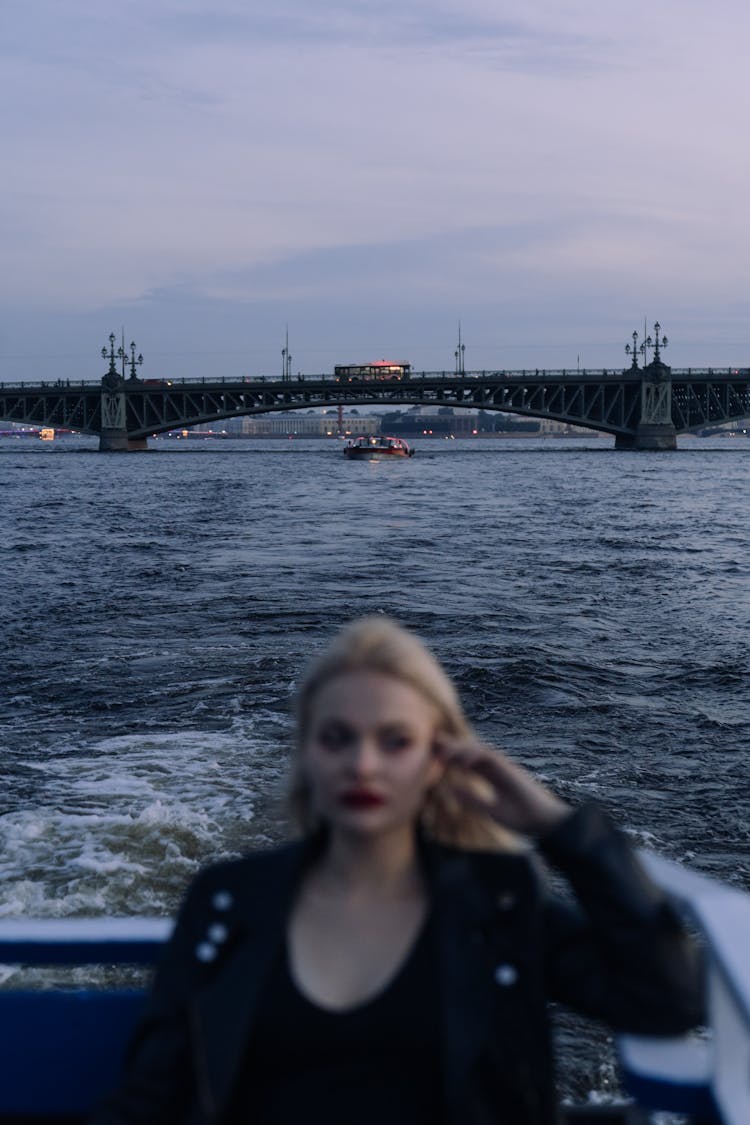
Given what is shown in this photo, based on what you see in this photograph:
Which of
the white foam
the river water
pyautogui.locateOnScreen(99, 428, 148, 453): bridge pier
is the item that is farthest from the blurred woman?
pyautogui.locateOnScreen(99, 428, 148, 453): bridge pier

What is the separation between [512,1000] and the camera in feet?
6.95

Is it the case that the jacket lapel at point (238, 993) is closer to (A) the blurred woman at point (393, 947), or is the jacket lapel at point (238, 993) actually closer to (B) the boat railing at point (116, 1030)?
(A) the blurred woman at point (393, 947)

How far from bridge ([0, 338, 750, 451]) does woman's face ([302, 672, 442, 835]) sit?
95.4m

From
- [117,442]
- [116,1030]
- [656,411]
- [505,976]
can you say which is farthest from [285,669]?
[117,442]

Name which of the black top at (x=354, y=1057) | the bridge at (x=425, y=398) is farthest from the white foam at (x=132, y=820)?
the bridge at (x=425, y=398)

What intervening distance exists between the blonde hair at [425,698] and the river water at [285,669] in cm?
34

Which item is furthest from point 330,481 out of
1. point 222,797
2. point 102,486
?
point 222,797

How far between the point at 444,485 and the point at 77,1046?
5963cm

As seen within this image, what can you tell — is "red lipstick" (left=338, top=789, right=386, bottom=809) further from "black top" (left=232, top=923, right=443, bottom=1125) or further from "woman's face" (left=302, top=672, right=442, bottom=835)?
"black top" (left=232, top=923, right=443, bottom=1125)

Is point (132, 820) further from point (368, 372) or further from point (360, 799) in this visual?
point (368, 372)

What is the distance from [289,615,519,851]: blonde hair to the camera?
221 cm

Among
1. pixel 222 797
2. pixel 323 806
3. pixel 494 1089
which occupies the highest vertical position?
pixel 323 806

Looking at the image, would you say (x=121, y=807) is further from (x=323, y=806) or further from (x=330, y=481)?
(x=330, y=481)

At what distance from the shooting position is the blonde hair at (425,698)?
2211mm
